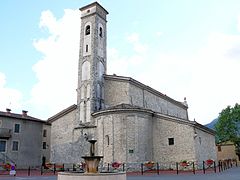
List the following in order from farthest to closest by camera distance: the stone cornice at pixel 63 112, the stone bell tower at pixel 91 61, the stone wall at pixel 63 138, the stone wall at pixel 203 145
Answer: the stone cornice at pixel 63 112 < the stone wall at pixel 63 138 < the stone bell tower at pixel 91 61 < the stone wall at pixel 203 145

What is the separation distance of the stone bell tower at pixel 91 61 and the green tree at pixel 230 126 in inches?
1119

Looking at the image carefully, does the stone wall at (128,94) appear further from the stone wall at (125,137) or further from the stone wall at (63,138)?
the stone wall at (63,138)

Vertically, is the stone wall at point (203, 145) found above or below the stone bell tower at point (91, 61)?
below

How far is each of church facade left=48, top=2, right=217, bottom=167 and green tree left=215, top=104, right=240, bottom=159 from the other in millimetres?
15579

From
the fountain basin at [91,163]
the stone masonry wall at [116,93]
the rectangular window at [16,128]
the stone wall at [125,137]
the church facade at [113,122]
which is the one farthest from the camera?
the rectangular window at [16,128]

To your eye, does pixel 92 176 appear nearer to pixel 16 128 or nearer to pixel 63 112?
pixel 63 112

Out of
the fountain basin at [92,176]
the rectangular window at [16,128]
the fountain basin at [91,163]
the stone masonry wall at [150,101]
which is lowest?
the fountain basin at [92,176]

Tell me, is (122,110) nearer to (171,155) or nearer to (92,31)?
(171,155)

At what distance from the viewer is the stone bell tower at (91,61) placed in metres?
32.4

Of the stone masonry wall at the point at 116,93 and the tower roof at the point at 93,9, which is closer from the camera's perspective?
the stone masonry wall at the point at 116,93

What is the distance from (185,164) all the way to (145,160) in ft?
14.3

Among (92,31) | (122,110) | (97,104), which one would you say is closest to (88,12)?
(92,31)

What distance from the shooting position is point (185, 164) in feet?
80.8

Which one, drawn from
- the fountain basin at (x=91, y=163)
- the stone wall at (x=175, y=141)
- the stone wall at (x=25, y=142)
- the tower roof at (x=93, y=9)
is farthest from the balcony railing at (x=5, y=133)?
the fountain basin at (x=91, y=163)
